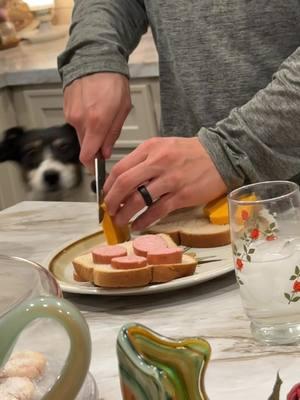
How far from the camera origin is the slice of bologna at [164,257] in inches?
39.8

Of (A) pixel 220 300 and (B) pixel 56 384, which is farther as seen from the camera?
(A) pixel 220 300

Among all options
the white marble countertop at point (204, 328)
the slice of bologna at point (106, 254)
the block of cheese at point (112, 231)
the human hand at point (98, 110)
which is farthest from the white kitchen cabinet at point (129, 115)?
the slice of bologna at point (106, 254)

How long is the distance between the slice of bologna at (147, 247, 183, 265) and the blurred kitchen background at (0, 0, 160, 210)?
1.32m

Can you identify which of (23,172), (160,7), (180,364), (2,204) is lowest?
(2,204)

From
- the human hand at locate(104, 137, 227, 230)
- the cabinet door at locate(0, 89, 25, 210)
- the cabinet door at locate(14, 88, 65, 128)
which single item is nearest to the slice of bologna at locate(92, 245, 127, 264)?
the human hand at locate(104, 137, 227, 230)

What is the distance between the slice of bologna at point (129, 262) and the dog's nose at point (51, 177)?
4.31 ft

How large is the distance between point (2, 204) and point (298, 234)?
220cm

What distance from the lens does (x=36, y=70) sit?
8.34 feet

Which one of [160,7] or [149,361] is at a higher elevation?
[149,361]

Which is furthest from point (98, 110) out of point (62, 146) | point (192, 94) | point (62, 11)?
point (62, 11)

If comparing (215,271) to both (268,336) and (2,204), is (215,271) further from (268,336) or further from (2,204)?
(2,204)

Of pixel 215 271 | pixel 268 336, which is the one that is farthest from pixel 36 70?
pixel 268 336

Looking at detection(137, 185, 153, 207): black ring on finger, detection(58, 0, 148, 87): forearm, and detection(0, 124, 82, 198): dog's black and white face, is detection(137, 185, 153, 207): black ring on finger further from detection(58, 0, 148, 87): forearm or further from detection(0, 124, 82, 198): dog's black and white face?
detection(0, 124, 82, 198): dog's black and white face

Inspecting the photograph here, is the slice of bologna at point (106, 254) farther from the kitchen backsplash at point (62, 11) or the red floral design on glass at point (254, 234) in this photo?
the kitchen backsplash at point (62, 11)
